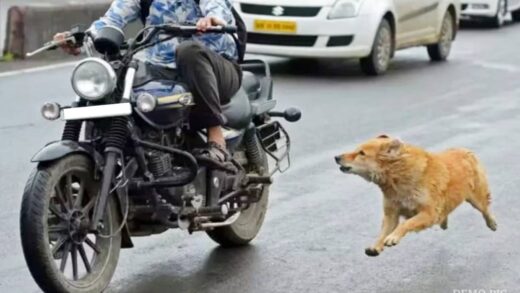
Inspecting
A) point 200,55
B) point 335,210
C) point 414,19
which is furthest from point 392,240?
point 414,19

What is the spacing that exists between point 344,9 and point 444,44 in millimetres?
3213

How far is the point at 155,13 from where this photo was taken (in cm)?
604

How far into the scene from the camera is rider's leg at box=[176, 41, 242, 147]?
5.72 m

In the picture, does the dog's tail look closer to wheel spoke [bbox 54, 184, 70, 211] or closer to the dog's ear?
the dog's ear

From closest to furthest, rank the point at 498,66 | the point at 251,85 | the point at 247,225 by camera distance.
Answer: the point at 251,85
the point at 247,225
the point at 498,66

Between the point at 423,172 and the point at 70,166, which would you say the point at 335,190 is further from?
the point at 70,166

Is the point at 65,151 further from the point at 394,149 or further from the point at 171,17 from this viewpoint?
the point at 394,149

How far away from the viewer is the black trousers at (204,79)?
5.71 metres

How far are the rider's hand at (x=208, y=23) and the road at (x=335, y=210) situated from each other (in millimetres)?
1420

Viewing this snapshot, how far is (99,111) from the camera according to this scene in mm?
5305

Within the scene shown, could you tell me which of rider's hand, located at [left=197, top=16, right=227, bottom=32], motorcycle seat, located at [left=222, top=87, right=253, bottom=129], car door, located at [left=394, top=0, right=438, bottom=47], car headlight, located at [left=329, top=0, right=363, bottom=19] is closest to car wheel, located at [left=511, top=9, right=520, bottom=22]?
car door, located at [left=394, top=0, right=438, bottom=47]

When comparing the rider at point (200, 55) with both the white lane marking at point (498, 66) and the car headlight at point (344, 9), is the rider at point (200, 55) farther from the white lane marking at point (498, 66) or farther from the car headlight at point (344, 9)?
the white lane marking at point (498, 66)

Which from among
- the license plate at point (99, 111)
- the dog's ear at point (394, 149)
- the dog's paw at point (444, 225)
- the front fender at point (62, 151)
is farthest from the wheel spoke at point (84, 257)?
the dog's paw at point (444, 225)

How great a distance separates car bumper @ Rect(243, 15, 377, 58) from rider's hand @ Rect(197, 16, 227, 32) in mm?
9294
